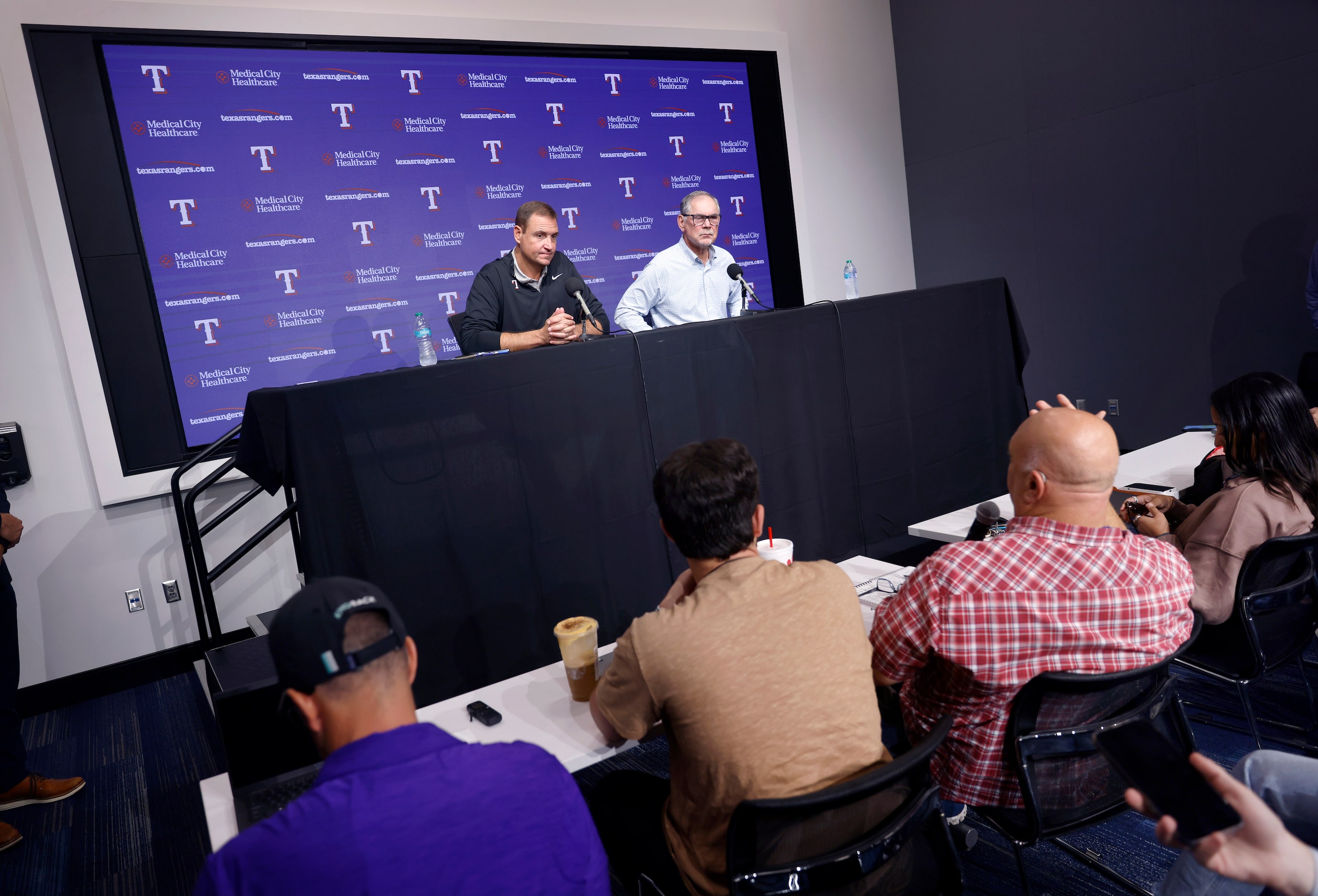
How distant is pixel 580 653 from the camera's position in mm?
1706

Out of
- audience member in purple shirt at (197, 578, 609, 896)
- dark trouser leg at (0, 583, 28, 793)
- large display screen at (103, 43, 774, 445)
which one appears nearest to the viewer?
audience member in purple shirt at (197, 578, 609, 896)

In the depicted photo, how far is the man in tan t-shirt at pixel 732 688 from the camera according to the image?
132 cm

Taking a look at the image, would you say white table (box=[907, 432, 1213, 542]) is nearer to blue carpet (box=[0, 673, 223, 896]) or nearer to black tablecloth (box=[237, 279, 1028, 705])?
black tablecloth (box=[237, 279, 1028, 705])

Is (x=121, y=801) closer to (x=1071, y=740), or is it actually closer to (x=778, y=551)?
(x=778, y=551)

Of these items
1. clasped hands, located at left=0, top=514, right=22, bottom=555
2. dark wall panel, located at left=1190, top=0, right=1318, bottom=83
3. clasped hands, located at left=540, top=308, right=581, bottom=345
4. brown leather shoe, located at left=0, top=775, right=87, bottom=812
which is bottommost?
brown leather shoe, located at left=0, top=775, right=87, bottom=812

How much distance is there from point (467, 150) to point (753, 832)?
4.53 meters

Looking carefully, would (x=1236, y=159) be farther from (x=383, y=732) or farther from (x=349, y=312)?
(x=383, y=732)

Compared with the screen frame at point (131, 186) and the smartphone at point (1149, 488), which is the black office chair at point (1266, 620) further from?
the screen frame at point (131, 186)

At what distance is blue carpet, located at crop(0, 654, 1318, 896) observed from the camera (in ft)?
6.82

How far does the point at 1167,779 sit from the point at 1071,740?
660 millimetres

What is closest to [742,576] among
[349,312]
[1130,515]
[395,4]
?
[1130,515]

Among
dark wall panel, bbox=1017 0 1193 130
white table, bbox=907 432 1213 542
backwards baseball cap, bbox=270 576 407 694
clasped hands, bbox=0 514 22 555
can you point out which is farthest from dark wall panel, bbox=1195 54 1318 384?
clasped hands, bbox=0 514 22 555

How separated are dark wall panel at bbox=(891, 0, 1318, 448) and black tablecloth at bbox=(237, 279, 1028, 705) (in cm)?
220

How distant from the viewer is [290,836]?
895 millimetres
